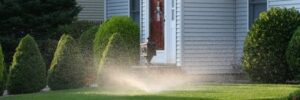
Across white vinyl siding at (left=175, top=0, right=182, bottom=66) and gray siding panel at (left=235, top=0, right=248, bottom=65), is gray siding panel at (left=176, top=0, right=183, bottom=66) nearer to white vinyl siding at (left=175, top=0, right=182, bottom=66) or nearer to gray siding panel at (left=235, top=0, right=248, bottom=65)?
white vinyl siding at (left=175, top=0, right=182, bottom=66)

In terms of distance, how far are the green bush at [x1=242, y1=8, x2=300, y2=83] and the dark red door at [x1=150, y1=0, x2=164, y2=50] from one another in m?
4.17

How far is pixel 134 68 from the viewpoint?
56.8 feet

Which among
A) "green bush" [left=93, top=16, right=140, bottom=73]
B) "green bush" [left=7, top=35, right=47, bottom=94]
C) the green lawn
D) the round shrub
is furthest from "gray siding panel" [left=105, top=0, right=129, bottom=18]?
the green lawn

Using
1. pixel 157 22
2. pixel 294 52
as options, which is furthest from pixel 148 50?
pixel 294 52

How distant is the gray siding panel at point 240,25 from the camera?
19906 millimetres

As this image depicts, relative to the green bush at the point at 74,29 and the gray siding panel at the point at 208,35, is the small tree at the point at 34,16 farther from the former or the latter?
the gray siding panel at the point at 208,35

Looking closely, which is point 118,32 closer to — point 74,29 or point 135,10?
point 135,10

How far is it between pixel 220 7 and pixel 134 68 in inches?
157

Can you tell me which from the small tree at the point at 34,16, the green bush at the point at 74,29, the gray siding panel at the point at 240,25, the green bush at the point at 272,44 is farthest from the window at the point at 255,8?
the green bush at the point at 74,29

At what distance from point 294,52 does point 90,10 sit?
42.8 feet

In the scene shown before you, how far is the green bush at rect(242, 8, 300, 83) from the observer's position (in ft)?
56.3

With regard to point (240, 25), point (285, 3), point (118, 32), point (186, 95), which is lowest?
point (186, 95)

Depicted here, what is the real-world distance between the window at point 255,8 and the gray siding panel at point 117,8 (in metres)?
5.36

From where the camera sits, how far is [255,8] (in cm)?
1977
